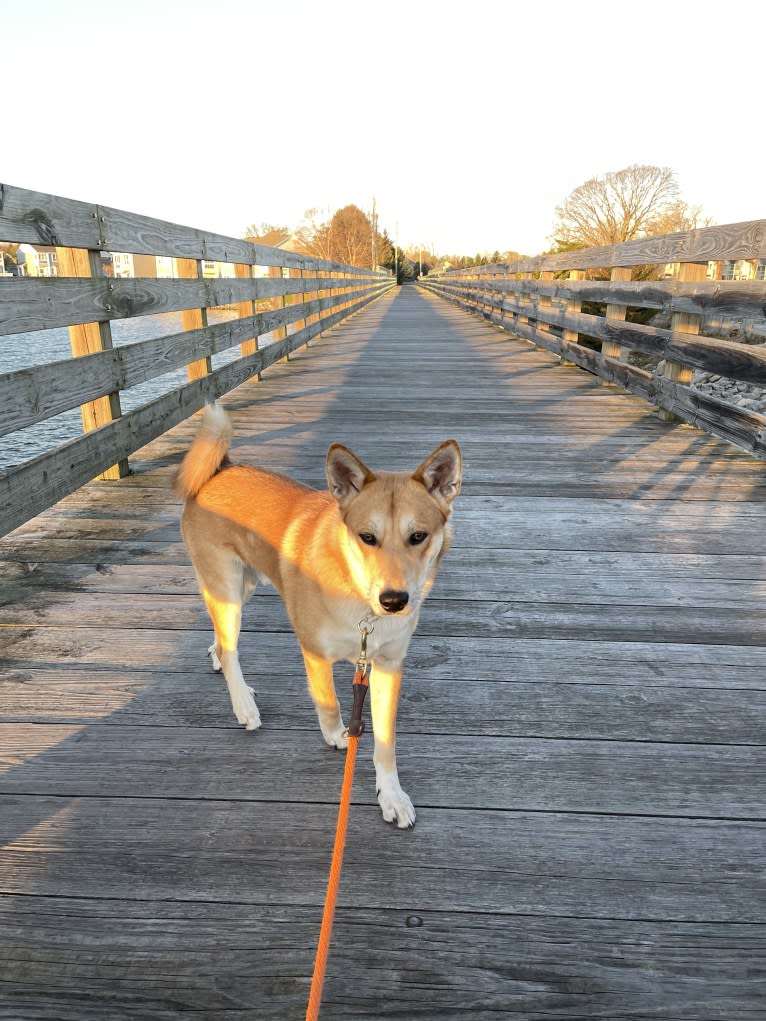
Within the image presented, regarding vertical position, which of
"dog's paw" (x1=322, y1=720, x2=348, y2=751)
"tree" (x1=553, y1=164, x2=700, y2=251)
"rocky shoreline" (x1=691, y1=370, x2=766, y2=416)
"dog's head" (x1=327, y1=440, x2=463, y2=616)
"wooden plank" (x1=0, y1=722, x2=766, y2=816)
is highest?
"tree" (x1=553, y1=164, x2=700, y2=251)

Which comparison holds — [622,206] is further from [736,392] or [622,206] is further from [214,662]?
[214,662]

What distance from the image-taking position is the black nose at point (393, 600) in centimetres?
175

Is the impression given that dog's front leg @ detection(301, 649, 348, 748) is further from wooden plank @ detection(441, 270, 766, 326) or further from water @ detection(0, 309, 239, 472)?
wooden plank @ detection(441, 270, 766, 326)

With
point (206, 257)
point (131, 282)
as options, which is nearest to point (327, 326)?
point (206, 257)

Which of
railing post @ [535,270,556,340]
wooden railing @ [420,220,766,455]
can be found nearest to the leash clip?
wooden railing @ [420,220,766,455]

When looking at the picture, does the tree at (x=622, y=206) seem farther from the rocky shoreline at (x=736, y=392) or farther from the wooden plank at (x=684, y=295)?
the wooden plank at (x=684, y=295)

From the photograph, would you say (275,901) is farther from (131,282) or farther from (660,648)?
(131,282)

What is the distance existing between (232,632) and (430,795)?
867mm

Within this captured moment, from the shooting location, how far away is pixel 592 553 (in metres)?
3.61

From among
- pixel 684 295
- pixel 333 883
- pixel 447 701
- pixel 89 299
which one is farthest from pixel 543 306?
pixel 333 883

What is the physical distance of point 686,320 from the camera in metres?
5.85

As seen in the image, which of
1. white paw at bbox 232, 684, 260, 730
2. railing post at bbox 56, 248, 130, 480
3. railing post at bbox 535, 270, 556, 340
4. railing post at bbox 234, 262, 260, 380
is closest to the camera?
white paw at bbox 232, 684, 260, 730

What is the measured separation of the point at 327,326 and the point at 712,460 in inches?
483

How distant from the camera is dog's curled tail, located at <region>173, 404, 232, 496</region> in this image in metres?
2.45
